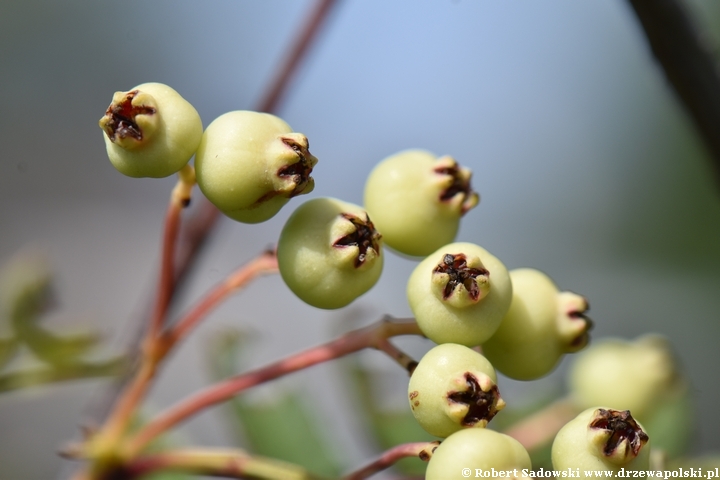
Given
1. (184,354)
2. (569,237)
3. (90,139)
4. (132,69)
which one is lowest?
(184,354)

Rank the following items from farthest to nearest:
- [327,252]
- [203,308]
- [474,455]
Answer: [203,308] < [327,252] < [474,455]

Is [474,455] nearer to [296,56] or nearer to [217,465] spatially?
[217,465]

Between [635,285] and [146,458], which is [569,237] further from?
[146,458]

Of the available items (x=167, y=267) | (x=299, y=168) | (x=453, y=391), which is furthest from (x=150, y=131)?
(x=453, y=391)

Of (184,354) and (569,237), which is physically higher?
(569,237)

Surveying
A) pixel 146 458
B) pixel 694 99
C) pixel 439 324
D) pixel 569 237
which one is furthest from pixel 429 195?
pixel 569 237

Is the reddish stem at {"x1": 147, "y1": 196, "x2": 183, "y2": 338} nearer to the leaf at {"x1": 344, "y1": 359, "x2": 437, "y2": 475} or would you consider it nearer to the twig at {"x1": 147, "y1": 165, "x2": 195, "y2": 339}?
the twig at {"x1": 147, "y1": 165, "x2": 195, "y2": 339}
